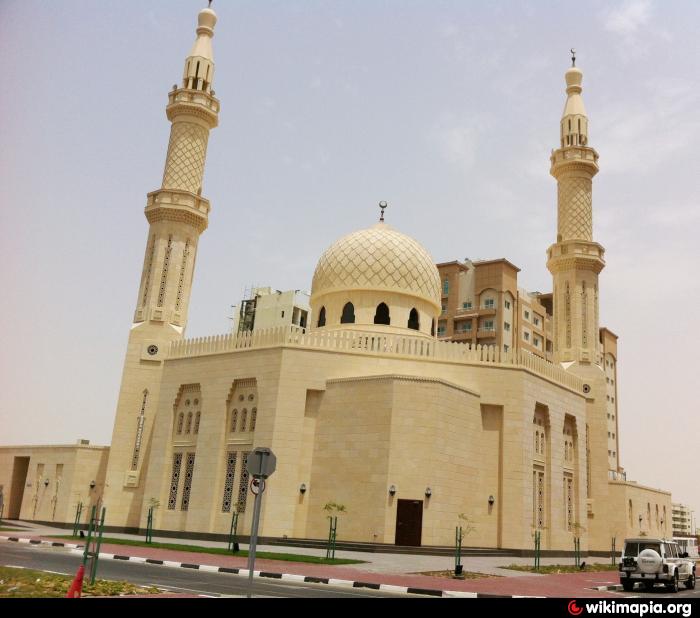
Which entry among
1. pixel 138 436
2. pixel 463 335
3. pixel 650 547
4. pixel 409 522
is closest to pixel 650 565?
pixel 650 547

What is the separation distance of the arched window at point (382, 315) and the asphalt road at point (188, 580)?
1660 cm

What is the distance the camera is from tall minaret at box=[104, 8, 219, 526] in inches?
1095

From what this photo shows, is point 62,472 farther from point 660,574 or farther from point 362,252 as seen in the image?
point 660,574

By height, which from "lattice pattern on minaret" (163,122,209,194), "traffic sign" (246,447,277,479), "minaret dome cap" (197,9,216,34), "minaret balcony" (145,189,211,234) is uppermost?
"minaret dome cap" (197,9,216,34)

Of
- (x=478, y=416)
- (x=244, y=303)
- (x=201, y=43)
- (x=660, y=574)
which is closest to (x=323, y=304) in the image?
(x=478, y=416)

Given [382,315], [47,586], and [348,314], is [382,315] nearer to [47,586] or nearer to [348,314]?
[348,314]

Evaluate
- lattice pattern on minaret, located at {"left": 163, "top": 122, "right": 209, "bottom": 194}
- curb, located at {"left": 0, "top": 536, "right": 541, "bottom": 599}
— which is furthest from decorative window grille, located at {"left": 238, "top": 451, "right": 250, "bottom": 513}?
lattice pattern on minaret, located at {"left": 163, "top": 122, "right": 209, "bottom": 194}

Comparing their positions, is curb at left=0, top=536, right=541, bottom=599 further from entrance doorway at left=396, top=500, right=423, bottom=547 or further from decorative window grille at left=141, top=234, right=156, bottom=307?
decorative window grille at left=141, top=234, right=156, bottom=307

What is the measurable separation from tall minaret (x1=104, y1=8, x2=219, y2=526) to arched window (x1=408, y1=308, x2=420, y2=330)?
976 cm

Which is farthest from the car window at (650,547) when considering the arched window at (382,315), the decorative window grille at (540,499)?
the arched window at (382,315)

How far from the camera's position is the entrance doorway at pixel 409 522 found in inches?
848

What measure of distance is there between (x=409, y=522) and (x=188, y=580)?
11476mm

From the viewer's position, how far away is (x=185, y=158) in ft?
102
